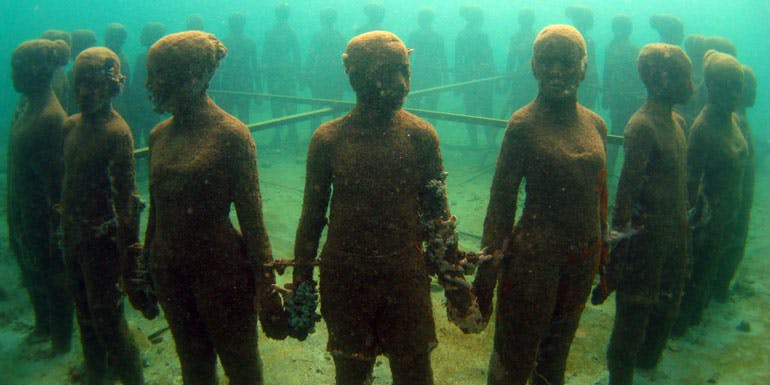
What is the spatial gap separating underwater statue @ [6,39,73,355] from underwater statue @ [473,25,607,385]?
10.6 feet

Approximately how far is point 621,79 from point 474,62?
4.47m

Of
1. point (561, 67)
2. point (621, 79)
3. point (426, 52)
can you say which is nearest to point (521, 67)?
point (426, 52)

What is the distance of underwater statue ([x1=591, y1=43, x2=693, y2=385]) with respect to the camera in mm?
2926

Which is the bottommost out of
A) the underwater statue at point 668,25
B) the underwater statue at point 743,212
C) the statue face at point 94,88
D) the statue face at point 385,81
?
the underwater statue at point 743,212

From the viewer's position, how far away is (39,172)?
12.0 feet

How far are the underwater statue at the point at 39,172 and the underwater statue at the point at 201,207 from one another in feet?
5.90

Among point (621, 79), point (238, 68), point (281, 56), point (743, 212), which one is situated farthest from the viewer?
point (281, 56)

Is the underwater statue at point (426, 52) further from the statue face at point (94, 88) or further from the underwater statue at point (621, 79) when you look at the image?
the statue face at point (94, 88)

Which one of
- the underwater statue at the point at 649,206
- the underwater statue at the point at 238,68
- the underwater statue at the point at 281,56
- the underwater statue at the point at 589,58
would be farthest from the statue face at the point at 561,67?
the underwater statue at the point at 281,56

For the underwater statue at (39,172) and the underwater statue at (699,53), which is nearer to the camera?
the underwater statue at (39,172)

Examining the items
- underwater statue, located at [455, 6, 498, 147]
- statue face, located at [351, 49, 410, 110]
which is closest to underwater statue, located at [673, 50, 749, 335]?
statue face, located at [351, 49, 410, 110]

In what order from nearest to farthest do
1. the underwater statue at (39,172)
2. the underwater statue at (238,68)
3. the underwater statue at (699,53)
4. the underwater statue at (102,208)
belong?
the underwater statue at (102,208) → the underwater statue at (39,172) → the underwater statue at (699,53) → the underwater statue at (238,68)

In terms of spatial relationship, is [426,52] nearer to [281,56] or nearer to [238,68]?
[281,56]

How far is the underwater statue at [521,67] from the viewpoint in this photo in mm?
12031
